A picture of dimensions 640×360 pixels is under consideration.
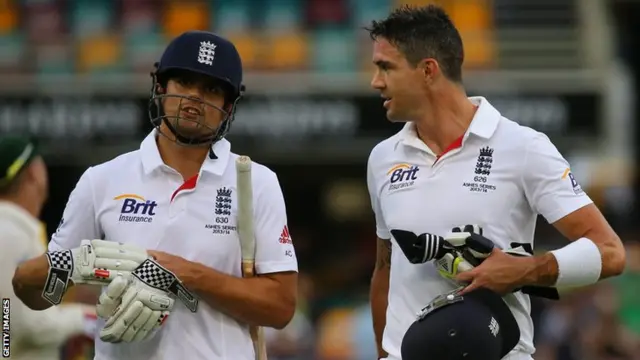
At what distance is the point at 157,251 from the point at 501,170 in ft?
3.96

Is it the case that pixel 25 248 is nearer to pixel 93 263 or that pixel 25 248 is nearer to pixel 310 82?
pixel 93 263

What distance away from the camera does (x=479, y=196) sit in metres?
4.84

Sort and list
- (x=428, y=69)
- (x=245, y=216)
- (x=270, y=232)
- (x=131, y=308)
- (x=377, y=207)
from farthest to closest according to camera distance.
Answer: (x=377, y=207), (x=428, y=69), (x=270, y=232), (x=245, y=216), (x=131, y=308)

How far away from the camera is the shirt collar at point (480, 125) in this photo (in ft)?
16.2

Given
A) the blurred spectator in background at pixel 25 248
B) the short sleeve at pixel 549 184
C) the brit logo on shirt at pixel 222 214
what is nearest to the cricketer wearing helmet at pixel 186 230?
the brit logo on shirt at pixel 222 214

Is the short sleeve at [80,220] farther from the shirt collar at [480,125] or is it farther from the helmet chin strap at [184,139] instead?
the shirt collar at [480,125]

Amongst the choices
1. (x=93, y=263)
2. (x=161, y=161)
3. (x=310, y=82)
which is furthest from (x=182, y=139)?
Answer: (x=310, y=82)

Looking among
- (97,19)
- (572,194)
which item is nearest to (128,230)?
(572,194)

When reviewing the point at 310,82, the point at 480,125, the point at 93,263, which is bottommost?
the point at 310,82

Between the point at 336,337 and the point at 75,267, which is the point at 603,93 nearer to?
the point at 336,337

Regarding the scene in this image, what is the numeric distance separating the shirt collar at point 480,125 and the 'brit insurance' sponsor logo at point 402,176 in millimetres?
94

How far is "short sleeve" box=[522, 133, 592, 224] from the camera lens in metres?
4.78

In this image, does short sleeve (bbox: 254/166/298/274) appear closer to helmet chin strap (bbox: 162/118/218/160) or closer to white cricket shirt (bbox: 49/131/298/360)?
white cricket shirt (bbox: 49/131/298/360)

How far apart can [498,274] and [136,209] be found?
124cm
